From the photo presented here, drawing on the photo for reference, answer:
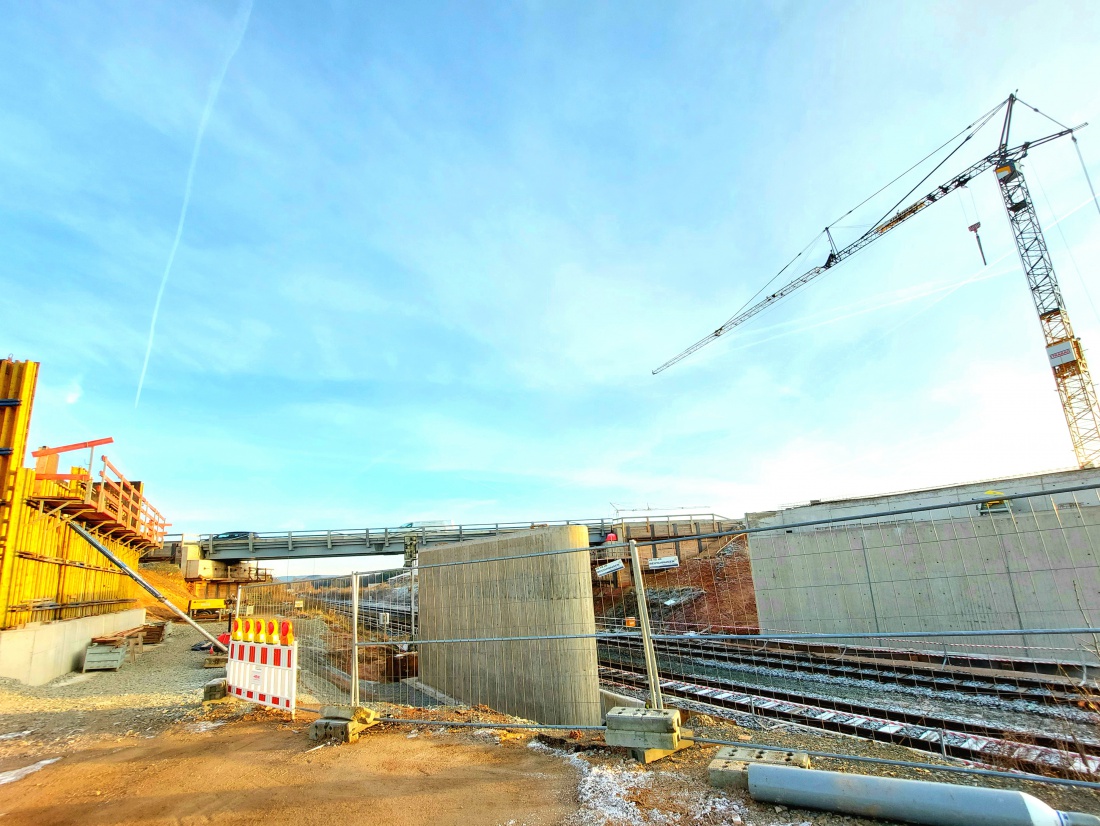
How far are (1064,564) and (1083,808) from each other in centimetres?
1227

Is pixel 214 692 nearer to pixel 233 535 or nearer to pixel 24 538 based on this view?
pixel 24 538

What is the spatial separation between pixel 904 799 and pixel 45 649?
1714cm

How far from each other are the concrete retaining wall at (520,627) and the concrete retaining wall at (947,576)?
387 cm

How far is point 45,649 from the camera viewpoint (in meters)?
13.0

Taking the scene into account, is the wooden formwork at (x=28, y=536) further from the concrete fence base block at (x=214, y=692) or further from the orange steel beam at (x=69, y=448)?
the concrete fence base block at (x=214, y=692)

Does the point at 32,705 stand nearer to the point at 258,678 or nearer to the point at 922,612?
the point at 258,678

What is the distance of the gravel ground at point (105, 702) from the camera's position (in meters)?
7.42

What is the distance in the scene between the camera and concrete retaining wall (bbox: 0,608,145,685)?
1179 centimetres

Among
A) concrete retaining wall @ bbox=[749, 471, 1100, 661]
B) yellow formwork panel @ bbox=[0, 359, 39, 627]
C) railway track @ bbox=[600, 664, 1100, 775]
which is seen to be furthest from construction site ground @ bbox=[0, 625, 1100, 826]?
yellow formwork panel @ bbox=[0, 359, 39, 627]

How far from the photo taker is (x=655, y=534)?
1614 inches

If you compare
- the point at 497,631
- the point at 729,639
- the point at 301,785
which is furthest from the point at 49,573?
the point at 729,639

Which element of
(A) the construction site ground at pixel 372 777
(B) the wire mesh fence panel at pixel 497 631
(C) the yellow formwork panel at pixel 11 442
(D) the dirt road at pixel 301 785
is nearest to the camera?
(A) the construction site ground at pixel 372 777

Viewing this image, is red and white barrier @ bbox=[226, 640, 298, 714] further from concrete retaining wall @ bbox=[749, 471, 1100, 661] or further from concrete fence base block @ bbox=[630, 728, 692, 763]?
concrete retaining wall @ bbox=[749, 471, 1100, 661]

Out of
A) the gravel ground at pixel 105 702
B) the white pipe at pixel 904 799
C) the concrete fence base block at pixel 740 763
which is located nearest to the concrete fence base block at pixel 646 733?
the concrete fence base block at pixel 740 763
